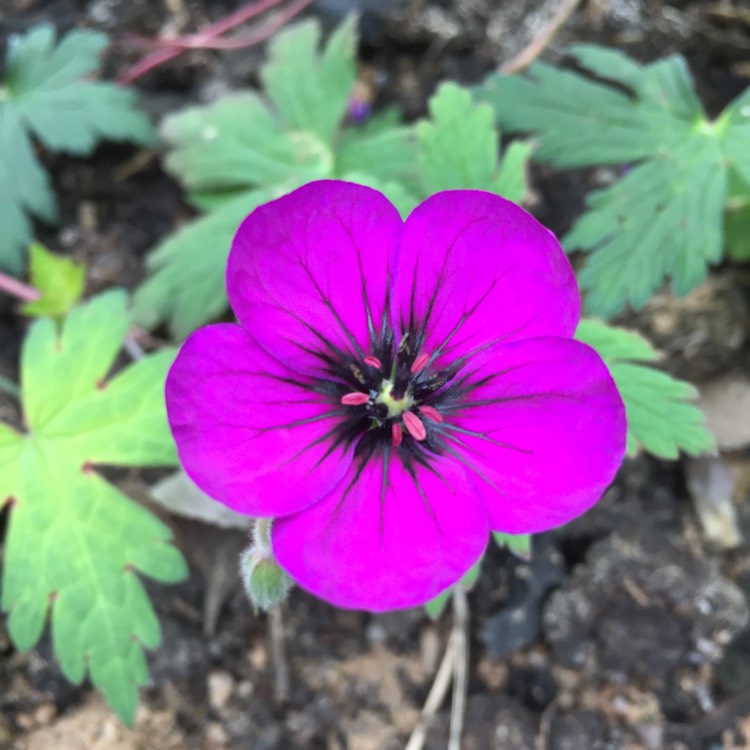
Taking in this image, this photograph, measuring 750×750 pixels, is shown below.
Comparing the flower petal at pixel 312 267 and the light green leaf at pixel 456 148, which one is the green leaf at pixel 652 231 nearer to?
the light green leaf at pixel 456 148

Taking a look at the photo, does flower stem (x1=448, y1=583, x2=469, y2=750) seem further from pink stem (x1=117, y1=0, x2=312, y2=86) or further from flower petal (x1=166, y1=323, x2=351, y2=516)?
pink stem (x1=117, y1=0, x2=312, y2=86)

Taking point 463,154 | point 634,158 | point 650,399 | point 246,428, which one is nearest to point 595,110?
point 634,158

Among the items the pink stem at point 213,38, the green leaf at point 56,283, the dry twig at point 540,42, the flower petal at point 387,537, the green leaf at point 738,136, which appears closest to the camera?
the flower petal at point 387,537

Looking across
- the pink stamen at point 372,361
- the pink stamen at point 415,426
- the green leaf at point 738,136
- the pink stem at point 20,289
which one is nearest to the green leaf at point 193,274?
the pink stem at point 20,289

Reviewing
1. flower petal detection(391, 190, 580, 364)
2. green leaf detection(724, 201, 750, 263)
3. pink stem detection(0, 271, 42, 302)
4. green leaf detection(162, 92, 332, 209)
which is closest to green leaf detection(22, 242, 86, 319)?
pink stem detection(0, 271, 42, 302)

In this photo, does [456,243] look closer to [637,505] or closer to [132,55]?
[637,505]

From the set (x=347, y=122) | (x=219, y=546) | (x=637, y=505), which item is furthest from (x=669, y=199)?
(x=219, y=546)

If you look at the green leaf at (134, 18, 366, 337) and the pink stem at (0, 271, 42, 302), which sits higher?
the green leaf at (134, 18, 366, 337)
